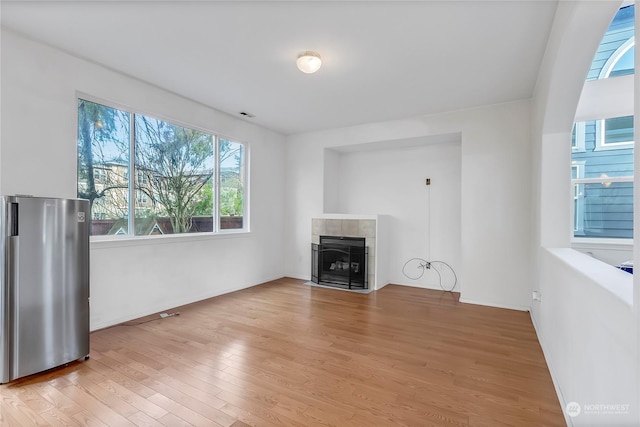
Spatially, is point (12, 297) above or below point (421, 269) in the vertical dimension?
above

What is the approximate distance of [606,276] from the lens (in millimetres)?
1441

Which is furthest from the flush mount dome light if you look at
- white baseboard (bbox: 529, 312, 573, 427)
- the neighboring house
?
the neighboring house

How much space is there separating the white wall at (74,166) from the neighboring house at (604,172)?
478 cm

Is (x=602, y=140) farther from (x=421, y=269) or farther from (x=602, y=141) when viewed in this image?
(x=421, y=269)

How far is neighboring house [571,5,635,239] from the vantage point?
4.05m

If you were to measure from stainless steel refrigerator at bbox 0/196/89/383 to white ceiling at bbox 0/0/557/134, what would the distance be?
4.84ft

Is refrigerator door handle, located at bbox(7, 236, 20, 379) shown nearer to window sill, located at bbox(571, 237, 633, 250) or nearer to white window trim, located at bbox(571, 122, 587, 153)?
window sill, located at bbox(571, 237, 633, 250)

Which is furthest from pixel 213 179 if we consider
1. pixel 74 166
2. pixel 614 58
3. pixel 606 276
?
pixel 614 58

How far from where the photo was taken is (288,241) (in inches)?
232

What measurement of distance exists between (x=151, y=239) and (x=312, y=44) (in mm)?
2802

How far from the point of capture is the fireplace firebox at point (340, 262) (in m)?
5.03

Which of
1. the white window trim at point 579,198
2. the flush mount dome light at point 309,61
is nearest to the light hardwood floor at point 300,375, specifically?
the white window trim at point 579,198

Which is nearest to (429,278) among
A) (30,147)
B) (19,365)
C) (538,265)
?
(538,265)

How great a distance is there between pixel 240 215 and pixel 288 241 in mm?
1194
